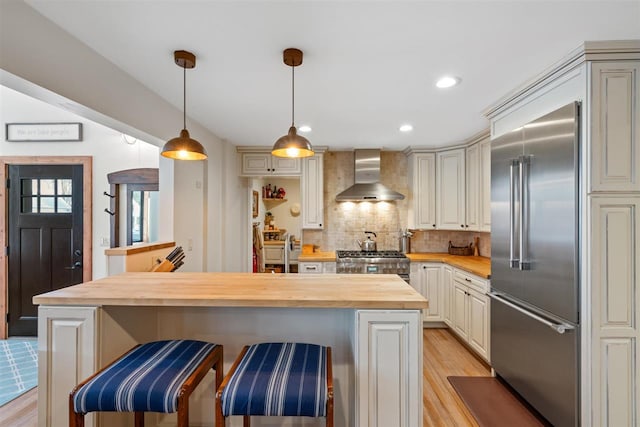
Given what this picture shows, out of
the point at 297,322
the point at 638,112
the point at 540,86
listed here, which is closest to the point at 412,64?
A: the point at 540,86

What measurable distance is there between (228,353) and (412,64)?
2.21 metres

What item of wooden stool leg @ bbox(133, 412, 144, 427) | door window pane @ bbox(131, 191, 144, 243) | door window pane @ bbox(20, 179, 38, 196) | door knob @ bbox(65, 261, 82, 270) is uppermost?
door window pane @ bbox(20, 179, 38, 196)

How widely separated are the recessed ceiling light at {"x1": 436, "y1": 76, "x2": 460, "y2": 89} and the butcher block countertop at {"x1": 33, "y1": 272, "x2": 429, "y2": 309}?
1514mm

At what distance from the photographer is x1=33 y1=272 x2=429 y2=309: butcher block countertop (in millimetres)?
1438

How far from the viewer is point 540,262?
2.03 metres

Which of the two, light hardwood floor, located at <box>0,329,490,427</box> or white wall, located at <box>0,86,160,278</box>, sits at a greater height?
white wall, located at <box>0,86,160,278</box>

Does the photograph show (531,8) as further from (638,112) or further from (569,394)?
(569,394)

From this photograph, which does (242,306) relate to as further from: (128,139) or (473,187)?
(128,139)

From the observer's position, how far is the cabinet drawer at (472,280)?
2.82 metres

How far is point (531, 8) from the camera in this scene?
1.44 meters

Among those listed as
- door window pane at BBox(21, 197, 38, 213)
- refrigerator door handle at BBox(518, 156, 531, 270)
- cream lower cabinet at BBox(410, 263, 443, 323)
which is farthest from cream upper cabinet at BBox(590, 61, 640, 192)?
door window pane at BBox(21, 197, 38, 213)

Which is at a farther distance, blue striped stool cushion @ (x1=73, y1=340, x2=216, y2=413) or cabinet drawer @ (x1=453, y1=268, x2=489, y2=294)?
cabinet drawer @ (x1=453, y1=268, x2=489, y2=294)

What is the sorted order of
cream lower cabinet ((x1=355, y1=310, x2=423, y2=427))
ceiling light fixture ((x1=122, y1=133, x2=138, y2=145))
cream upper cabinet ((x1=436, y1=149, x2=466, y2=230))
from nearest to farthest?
cream lower cabinet ((x1=355, y1=310, x2=423, y2=427)) → ceiling light fixture ((x1=122, y1=133, x2=138, y2=145)) → cream upper cabinet ((x1=436, y1=149, x2=466, y2=230))

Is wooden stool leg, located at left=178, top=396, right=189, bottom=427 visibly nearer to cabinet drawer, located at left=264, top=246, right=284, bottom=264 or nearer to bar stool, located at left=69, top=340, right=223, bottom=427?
bar stool, located at left=69, top=340, right=223, bottom=427
